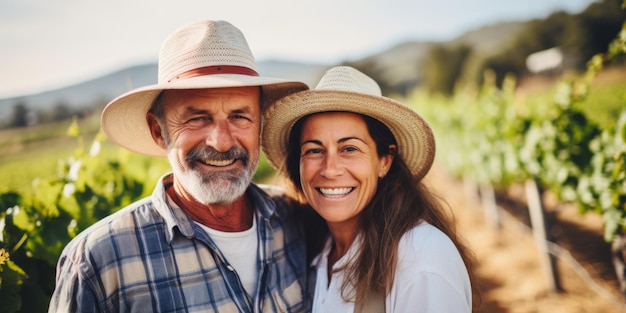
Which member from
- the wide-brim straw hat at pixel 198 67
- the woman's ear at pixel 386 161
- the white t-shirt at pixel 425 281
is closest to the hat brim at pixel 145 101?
the wide-brim straw hat at pixel 198 67

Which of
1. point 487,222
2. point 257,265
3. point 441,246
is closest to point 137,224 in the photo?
point 257,265

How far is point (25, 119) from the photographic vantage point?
4418 millimetres

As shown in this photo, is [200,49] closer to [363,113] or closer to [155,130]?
[155,130]

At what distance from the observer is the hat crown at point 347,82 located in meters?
2.08

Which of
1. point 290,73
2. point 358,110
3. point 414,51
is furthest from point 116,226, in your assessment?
point 414,51

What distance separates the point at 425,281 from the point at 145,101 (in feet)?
5.86

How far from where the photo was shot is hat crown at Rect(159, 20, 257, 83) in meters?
1.97

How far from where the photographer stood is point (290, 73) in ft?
134

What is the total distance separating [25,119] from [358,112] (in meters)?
4.27

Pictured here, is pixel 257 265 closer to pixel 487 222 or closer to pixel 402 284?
pixel 402 284

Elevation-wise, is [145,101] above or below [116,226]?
above

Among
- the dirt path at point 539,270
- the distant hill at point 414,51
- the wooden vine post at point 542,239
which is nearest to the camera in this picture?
the dirt path at point 539,270

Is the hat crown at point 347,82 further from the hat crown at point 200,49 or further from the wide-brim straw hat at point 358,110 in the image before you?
the hat crown at point 200,49

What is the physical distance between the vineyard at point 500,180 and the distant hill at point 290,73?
496 millimetres
